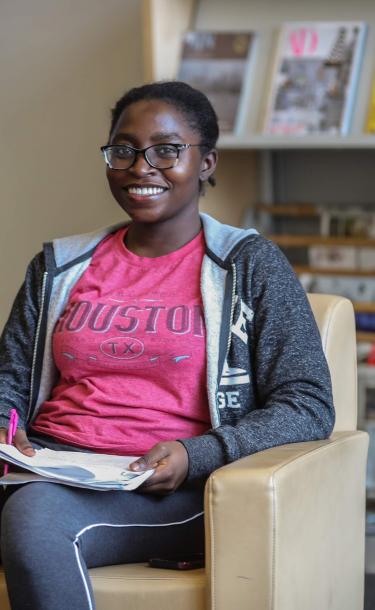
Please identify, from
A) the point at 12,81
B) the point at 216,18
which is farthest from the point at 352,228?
the point at 12,81

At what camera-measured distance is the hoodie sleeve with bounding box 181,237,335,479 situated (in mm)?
1654

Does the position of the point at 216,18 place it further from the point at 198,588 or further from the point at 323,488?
the point at 198,588

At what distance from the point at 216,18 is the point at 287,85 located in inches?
12.0

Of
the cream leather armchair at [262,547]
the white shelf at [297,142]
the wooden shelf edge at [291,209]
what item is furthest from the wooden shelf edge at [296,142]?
the cream leather armchair at [262,547]

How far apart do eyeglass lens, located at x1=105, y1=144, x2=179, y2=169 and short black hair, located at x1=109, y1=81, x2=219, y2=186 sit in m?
0.08

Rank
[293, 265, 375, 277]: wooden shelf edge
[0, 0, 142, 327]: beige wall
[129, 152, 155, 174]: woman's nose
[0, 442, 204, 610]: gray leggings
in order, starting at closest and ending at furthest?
[0, 442, 204, 610]: gray leggings → [129, 152, 155, 174]: woman's nose → [293, 265, 375, 277]: wooden shelf edge → [0, 0, 142, 327]: beige wall

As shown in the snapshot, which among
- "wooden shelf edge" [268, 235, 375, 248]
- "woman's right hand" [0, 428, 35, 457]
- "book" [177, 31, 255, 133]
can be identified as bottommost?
"woman's right hand" [0, 428, 35, 457]

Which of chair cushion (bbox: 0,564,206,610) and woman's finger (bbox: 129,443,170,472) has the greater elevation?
woman's finger (bbox: 129,443,170,472)

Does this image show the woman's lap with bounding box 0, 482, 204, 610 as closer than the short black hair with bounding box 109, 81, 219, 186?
Yes

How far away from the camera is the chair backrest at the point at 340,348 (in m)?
1.94

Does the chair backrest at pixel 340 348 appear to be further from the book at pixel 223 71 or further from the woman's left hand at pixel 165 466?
the book at pixel 223 71

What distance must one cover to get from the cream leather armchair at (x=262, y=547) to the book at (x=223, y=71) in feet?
4.15

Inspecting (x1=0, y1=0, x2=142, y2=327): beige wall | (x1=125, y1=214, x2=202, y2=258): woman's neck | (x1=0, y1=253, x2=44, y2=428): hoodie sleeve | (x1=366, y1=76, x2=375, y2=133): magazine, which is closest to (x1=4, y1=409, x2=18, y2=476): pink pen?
(x1=0, y1=253, x2=44, y2=428): hoodie sleeve

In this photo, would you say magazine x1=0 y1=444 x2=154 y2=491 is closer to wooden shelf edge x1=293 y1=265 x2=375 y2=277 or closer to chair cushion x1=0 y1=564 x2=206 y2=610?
chair cushion x1=0 y1=564 x2=206 y2=610
